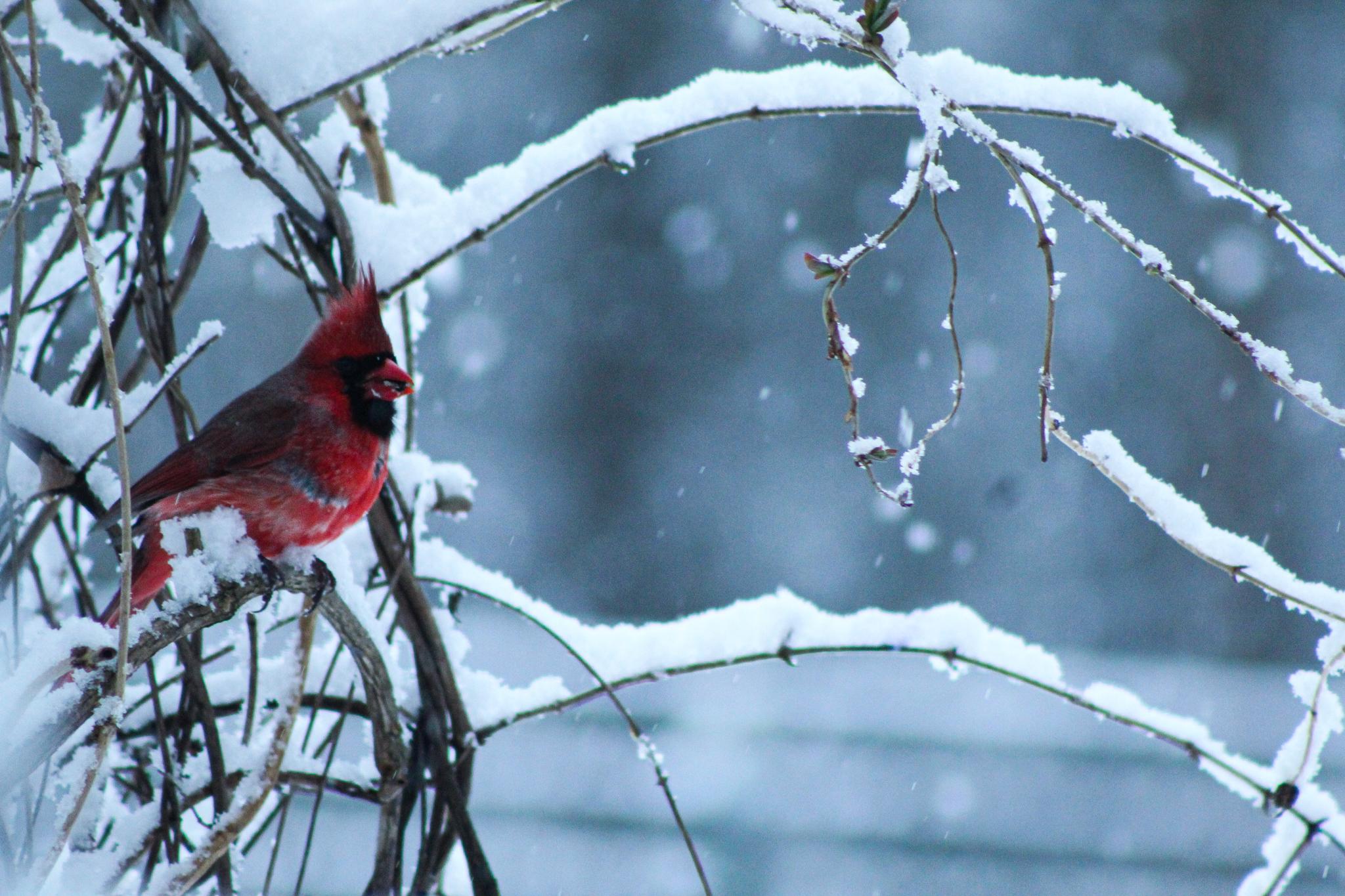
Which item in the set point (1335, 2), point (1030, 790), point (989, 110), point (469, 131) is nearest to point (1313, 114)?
point (1335, 2)

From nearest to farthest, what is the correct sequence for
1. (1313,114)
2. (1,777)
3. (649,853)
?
(1,777), (649,853), (1313,114)

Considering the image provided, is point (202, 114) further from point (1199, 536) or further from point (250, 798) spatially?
point (1199, 536)

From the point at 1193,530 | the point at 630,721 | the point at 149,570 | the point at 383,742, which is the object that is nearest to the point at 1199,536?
the point at 1193,530

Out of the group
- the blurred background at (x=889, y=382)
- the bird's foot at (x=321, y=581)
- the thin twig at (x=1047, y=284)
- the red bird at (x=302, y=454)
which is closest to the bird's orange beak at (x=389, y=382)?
the red bird at (x=302, y=454)

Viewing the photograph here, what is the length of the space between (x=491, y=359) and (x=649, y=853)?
167 inches

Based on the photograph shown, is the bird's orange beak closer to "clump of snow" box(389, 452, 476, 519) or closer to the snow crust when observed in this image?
"clump of snow" box(389, 452, 476, 519)

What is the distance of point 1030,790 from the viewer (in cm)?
605

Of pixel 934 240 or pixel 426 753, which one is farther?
pixel 934 240

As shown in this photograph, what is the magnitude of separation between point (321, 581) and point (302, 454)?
348mm

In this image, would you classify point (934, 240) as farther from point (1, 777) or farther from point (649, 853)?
point (1, 777)

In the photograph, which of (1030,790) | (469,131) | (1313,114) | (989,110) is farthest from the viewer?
(469,131)

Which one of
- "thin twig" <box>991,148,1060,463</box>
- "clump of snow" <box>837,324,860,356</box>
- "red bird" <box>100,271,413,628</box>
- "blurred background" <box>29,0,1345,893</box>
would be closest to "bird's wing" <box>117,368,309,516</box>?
"red bird" <box>100,271,413,628</box>

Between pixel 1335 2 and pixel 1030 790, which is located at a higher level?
pixel 1335 2

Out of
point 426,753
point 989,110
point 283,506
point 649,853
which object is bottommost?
point 426,753
